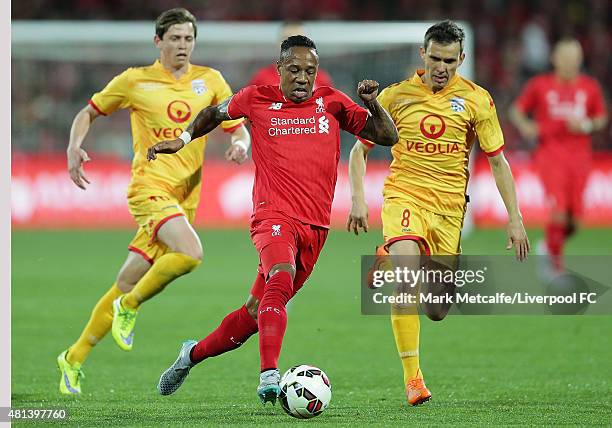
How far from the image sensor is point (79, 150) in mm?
7820

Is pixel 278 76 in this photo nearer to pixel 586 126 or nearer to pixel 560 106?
pixel 560 106

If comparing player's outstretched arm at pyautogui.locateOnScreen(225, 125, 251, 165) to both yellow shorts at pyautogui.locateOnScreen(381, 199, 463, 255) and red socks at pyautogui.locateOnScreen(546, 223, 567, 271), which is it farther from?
red socks at pyautogui.locateOnScreen(546, 223, 567, 271)

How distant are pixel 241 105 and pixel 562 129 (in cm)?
728

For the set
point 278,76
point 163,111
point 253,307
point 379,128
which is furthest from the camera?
point 278,76

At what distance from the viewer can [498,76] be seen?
77.7 ft

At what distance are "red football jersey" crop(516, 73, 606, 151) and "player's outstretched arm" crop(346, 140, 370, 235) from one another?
6.29m

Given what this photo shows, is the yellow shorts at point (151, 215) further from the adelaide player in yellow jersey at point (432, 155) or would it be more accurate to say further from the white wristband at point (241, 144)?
the adelaide player in yellow jersey at point (432, 155)

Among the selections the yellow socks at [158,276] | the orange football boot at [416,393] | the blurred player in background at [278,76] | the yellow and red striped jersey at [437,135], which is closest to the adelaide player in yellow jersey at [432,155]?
the yellow and red striped jersey at [437,135]

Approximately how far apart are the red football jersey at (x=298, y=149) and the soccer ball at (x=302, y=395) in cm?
101

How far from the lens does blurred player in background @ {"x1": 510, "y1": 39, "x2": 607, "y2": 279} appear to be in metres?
13.3

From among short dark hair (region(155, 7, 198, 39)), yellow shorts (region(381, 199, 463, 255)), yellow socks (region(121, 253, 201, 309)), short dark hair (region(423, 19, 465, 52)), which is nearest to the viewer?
short dark hair (region(423, 19, 465, 52))

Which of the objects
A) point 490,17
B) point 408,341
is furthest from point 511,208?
point 490,17

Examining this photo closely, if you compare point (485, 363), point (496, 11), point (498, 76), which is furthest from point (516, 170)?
point (485, 363)

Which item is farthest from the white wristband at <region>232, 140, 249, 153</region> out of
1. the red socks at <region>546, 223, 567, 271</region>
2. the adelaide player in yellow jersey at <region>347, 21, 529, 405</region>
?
the red socks at <region>546, 223, 567, 271</region>
